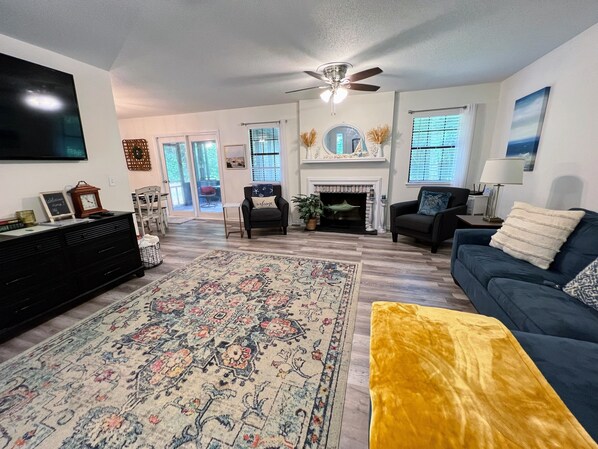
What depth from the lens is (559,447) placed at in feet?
2.26

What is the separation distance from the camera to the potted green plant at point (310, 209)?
183 inches

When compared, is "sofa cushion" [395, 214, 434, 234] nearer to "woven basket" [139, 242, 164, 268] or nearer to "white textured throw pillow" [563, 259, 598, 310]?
"white textured throw pillow" [563, 259, 598, 310]

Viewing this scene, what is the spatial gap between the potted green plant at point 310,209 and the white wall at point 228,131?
1.78ft

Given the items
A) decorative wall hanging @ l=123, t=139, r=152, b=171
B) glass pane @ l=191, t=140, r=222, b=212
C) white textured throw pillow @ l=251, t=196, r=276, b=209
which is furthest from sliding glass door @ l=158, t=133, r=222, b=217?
white textured throw pillow @ l=251, t=196, r=276, b=209

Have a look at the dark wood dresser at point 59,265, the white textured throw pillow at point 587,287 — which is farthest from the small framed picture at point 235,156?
the white textured throw pillow at point 587,287

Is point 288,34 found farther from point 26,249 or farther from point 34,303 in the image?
point 34,303

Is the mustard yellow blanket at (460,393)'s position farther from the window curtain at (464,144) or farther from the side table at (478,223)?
the window curtain at (464,144)

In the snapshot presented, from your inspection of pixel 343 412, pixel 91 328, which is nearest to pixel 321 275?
pixel 343 412

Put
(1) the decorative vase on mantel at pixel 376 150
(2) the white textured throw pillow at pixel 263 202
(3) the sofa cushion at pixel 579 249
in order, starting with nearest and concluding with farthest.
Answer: (3) the sofa cushion at pixel 579 249
(1) the decorative vase on mantel at pixel 376 150
(2) the white textured throw pillow at pixel 263 202

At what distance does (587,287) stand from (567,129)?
1.92 meters

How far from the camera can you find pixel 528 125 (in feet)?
9.88

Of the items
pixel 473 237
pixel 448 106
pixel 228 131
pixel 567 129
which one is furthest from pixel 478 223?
pixel 228 131

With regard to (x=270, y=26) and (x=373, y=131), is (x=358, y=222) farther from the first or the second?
(x=270, y=26)

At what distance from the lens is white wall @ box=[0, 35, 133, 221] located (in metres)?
2.18
